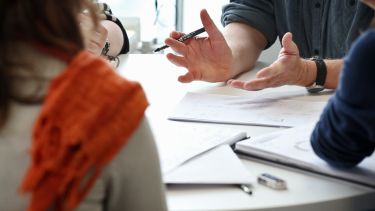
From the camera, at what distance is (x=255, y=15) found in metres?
1.52

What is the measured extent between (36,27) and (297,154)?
0.48m

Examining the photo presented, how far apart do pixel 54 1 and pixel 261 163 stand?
452 mm

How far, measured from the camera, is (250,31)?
4.95ft

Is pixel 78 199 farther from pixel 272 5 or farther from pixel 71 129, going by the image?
pixel 272 5

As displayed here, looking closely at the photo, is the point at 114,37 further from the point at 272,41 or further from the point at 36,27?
the point at 36,27

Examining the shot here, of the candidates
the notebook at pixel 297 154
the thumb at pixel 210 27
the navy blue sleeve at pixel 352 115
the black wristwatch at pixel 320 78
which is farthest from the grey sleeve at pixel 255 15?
the navy blue sleeve at pixel 352 115

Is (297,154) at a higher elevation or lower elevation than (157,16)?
higher

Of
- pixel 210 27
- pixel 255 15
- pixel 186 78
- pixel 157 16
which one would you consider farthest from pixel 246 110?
pixel 157 16

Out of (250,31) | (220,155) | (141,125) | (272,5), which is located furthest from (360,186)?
(272,5)

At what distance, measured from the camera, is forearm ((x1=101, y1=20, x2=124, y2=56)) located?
1432 millimetres

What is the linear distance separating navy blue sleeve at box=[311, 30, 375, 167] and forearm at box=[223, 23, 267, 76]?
24.0 inches

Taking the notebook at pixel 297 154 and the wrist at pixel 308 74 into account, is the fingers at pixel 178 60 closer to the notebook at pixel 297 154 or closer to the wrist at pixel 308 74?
the wrist at pixel 308 74

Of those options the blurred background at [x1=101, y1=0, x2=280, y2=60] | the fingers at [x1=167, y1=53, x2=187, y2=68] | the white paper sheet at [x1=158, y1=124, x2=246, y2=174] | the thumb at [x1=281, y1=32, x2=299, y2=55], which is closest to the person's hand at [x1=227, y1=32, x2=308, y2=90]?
the thumb at [x1=281, y1=32, x2=299, y2=55]

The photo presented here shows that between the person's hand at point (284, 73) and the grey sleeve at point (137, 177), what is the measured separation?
634mm
